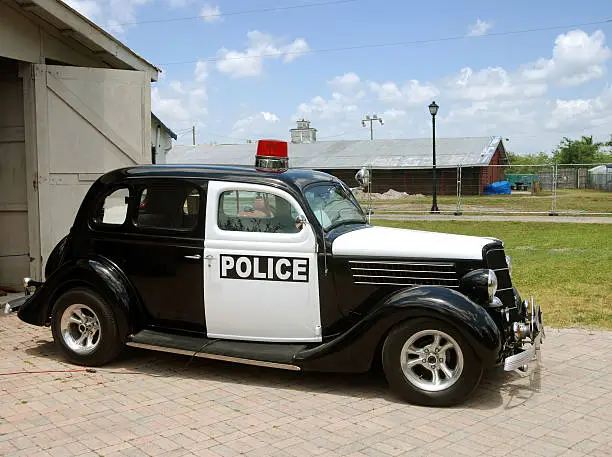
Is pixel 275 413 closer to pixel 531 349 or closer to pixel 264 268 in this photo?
pixel 264 268

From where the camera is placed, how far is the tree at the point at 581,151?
66.2 m

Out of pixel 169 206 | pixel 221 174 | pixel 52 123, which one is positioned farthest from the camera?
pixel 52 123

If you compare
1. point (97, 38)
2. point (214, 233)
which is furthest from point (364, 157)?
point (214, 233)

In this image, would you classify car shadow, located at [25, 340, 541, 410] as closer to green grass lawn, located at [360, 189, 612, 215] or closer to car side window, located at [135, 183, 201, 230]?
car side window, located at [135, 183, 201, 230]

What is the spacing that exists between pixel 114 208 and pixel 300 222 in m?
1.94

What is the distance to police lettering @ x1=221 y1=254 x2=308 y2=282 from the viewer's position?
555 cm

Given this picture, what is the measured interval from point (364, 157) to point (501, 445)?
152ft

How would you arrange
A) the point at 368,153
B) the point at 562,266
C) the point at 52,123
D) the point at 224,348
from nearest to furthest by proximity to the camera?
1. the point at 224,348
2. the point at 52,123
3. the point at 562,266
4. the point at 368,153

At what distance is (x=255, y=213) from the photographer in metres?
5.81

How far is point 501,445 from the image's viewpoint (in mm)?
4359

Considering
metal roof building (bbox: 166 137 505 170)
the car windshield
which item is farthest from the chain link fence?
the car windshield

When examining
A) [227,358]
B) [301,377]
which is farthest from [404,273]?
[227,358]

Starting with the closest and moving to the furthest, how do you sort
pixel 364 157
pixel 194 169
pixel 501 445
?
1. pixel 501 445
2. pixel 194 169
3. pixel 364 157

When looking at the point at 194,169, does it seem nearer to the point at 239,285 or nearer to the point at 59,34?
the point at 239,285
